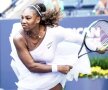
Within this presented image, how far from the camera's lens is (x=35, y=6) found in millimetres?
4723

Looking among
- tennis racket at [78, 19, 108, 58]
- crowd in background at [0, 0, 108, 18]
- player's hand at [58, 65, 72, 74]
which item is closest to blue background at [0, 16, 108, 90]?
crowd in background at [0, 0, 108, 18]

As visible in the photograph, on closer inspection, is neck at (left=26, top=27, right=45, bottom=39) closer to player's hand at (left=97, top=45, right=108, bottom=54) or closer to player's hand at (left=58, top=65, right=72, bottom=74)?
player's hand at (left=58, top=65, right=72, bottom=74)

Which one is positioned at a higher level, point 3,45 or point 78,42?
point 78,42

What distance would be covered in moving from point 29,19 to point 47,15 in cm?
21

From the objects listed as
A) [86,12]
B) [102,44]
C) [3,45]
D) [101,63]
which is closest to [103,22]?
[102,44]

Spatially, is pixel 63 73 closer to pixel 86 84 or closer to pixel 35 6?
pixel 35 6

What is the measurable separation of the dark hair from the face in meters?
0.06

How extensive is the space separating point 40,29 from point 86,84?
7.48 feet

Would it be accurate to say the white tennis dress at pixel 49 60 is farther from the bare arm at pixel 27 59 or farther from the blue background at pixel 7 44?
the blue background at pixel 7 44

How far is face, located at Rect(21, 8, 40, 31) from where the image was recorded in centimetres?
467

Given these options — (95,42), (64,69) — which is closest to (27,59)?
(64,69)

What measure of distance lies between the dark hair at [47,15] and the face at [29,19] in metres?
0.06

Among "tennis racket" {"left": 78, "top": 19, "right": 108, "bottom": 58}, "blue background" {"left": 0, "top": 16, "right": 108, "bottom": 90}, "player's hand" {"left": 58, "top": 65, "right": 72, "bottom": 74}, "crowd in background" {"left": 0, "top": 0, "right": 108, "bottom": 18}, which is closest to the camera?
"player's hand" {"left": 58, "top": 65, "right": 72, "bottom": 74}

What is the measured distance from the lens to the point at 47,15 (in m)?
4.80
